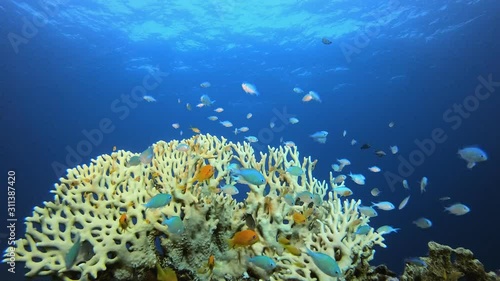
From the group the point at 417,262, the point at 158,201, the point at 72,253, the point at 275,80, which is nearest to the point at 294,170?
the point at 417,262

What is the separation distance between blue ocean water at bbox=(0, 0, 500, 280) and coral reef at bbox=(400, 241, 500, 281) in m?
8.35

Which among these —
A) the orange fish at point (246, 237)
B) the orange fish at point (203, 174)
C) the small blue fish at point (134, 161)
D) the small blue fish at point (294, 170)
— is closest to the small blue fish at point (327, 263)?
the orange fish at point (246, 237)

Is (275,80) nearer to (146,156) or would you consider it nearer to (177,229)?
(146,156)

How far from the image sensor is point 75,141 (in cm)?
6488

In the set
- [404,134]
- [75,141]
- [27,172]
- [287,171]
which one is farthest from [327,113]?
[27,172]

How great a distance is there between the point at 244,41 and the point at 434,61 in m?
Answer: 21.5

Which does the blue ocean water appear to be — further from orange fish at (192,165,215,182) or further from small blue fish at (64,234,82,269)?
small blue fish at (64,234,82,269)

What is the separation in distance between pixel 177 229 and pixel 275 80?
37.9 metres

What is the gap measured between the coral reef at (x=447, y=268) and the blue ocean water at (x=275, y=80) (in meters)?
8.35

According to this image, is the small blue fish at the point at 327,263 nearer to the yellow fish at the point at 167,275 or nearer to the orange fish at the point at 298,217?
the orange fish at the point at 298,217

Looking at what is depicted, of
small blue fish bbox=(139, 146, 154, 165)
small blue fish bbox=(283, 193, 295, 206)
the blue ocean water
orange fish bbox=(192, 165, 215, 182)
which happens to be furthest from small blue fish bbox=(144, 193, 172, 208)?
the blue ocean water

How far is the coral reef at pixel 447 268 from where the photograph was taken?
4.29 meters

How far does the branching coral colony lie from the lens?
346 centimetres

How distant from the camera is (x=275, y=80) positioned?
131 feet
